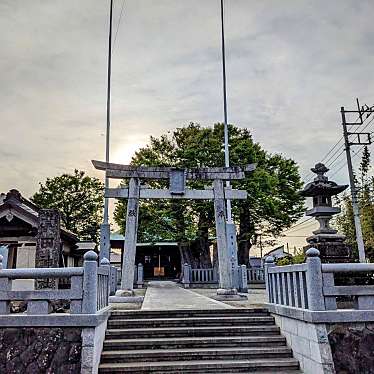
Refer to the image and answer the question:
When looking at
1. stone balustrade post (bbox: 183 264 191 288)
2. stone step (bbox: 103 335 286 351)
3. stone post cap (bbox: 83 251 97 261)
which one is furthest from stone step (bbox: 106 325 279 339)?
stone balustrade post (bbox: 183 264 191 288)

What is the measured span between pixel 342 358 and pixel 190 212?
60.6 feet

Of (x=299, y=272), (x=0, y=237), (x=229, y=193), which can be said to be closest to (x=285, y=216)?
(x=229, y=193)

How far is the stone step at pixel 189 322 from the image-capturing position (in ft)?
26.1

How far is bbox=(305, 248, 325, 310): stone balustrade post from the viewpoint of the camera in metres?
6.29

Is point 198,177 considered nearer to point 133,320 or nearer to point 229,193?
point 229,193

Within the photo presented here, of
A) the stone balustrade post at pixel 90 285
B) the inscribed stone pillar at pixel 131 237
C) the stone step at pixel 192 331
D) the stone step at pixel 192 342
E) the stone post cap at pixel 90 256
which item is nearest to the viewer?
the stone balustrade post at pixel 90 285

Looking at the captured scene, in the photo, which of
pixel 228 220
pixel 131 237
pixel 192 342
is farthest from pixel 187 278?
pixel 192 342

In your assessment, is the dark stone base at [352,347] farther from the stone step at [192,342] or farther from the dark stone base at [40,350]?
the dark stone base at [40,350]

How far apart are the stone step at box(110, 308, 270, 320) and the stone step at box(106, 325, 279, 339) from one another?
22.7 inches

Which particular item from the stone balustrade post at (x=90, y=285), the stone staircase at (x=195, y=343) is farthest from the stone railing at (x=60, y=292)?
the stone staircase at (x=195, y=343)

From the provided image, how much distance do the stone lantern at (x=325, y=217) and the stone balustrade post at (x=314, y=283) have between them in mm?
3975

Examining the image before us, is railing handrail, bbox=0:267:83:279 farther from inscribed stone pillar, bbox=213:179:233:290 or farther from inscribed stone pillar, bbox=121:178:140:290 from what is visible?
inscribed stone pillar, bbox=213:179:233:290

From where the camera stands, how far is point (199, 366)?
666 centimetres

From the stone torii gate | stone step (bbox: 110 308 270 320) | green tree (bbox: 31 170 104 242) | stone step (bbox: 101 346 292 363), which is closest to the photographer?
stone step (bbox: 101 346 292 363)
